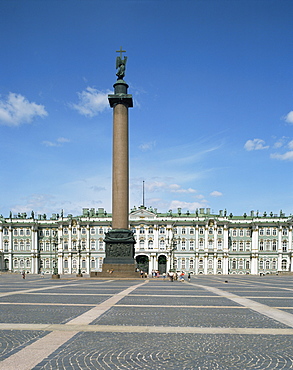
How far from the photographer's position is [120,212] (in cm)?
4822

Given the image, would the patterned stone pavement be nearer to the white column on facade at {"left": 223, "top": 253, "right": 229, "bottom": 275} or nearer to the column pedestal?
the column pedestal

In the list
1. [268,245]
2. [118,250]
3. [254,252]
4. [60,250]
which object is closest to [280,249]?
[268,245]

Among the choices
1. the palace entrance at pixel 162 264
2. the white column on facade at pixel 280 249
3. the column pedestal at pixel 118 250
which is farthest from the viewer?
the white column on facade at pixel 280 249

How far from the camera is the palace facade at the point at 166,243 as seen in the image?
4011 inches

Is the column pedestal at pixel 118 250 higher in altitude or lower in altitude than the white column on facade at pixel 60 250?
higher

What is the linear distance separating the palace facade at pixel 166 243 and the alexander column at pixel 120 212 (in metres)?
53.8

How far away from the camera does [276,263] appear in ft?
335

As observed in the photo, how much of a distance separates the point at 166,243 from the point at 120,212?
55351 millimetres

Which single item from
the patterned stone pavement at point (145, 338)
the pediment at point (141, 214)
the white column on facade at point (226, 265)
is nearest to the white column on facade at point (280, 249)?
the white column on facade at point (226, 265)

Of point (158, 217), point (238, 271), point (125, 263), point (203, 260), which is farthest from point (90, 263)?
point (125, 263)

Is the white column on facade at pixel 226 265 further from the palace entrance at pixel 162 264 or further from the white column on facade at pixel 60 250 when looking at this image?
the white column on facade at pixel 60 250

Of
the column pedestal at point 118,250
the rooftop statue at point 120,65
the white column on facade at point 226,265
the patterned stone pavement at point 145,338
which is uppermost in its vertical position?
the rooftop statue at point 120,65

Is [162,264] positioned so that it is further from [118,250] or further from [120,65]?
[120,65]

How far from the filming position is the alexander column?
155ft
